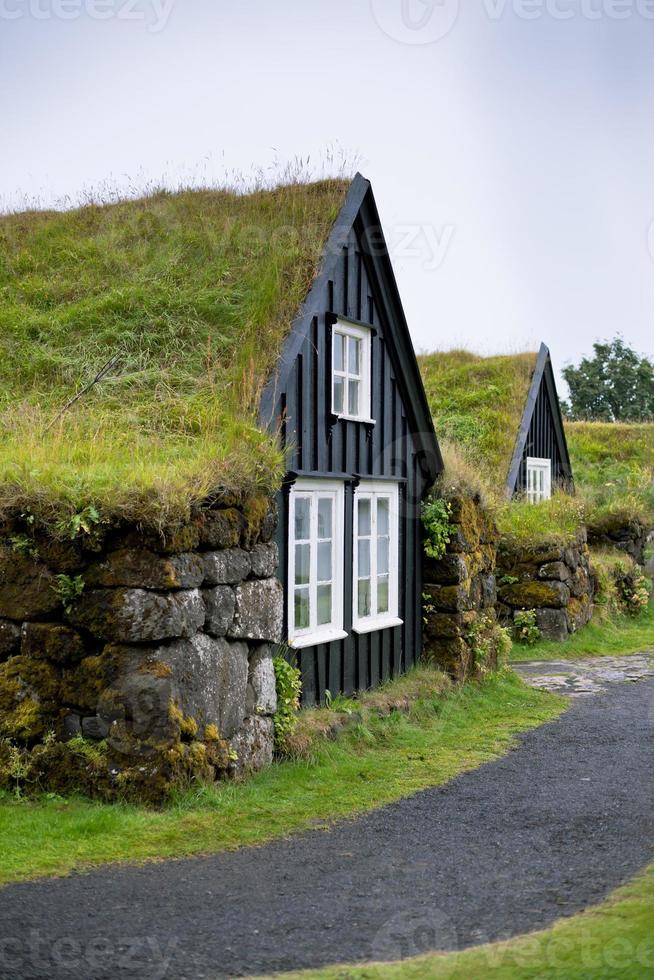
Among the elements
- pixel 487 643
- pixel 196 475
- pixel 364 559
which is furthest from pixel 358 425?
pixel 487 643

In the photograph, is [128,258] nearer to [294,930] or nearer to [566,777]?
[566,777]

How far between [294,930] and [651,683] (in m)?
10.2

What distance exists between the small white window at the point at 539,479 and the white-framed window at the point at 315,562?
38.3ft

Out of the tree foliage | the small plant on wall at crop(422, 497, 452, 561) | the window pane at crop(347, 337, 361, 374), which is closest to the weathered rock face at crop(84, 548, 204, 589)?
the window pane at crop(347, 337, 361, 374)

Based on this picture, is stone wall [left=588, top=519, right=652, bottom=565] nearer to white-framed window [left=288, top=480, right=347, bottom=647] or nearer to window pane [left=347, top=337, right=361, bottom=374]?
window pane [left=347, top=337, right=361, bottom=374]

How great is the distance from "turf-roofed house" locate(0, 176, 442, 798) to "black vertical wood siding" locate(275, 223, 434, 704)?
0.11 feet

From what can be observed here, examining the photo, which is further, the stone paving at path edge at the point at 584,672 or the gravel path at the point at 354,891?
the stone paving at path edge at the point at 584,672

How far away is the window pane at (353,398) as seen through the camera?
11.8 metres

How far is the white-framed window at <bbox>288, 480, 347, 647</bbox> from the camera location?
10.2m

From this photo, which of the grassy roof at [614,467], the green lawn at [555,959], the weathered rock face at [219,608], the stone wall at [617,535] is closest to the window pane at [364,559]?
the weathered rock face at [219,608]

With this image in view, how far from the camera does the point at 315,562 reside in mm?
10656

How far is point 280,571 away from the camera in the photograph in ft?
32.6

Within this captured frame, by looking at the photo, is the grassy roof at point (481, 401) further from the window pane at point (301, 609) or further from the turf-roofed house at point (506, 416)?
the window pane at point (301, 609)

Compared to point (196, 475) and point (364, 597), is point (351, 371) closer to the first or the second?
point (364, 597)
